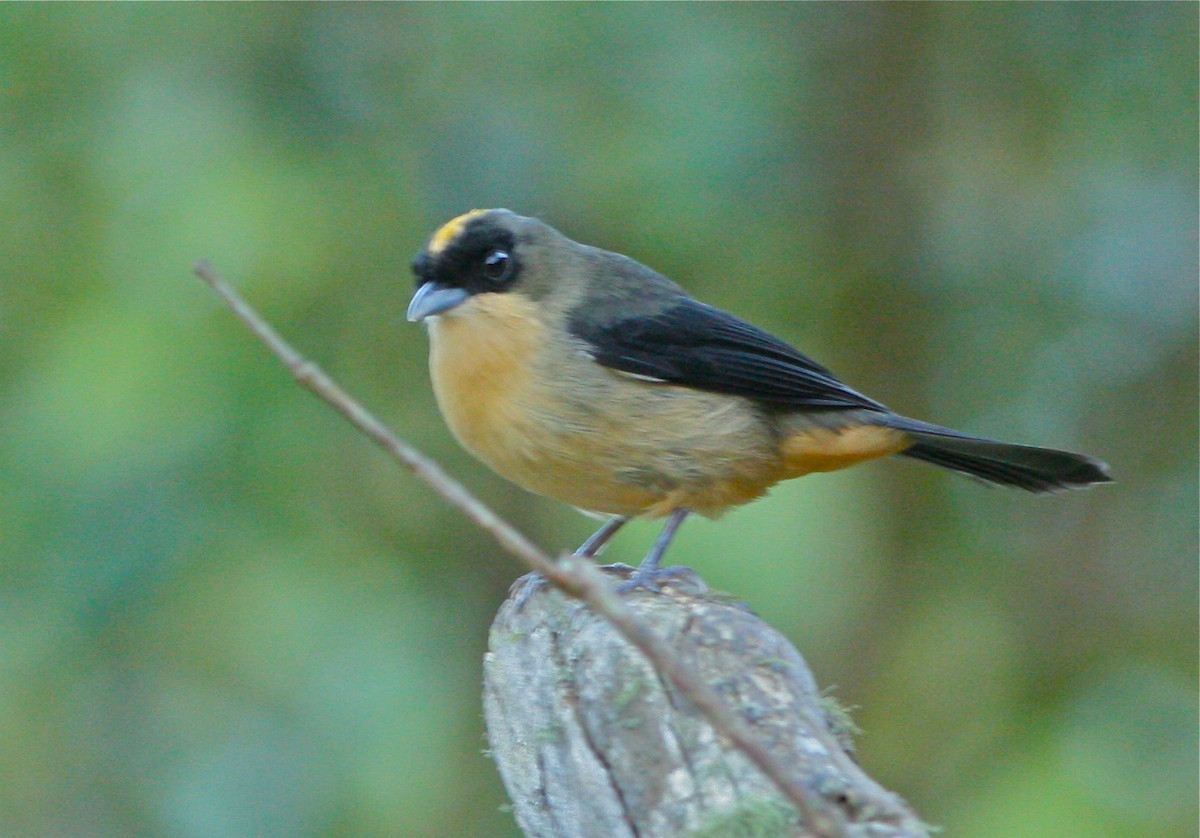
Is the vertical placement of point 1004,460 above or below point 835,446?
above

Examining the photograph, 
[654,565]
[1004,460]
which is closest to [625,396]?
[654,565]

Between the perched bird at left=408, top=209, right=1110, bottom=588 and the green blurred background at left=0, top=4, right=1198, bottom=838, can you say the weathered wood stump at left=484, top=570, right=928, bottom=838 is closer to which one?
the perched bird at left=408, top=209, right=1110, bottom=588

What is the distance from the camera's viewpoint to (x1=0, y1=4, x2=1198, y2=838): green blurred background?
4852 mm

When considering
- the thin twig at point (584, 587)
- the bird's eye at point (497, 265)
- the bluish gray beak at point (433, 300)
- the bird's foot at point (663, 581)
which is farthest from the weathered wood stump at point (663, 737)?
the bird's eye at point (497, 265)

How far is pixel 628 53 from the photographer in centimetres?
561

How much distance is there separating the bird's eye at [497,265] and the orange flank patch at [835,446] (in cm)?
106

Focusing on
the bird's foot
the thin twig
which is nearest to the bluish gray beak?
the bird's foot

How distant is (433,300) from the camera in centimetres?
417

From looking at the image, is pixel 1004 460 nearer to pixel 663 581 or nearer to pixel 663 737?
pixel 663 581

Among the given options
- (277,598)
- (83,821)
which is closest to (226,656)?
(277,598)

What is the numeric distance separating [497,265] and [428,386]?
59.3 inches

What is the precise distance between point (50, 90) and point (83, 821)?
3.02 metres

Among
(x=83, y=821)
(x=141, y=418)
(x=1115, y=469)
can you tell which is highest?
(x=1115, y=469)

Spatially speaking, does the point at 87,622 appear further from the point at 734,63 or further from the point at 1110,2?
the point at 1110,2
